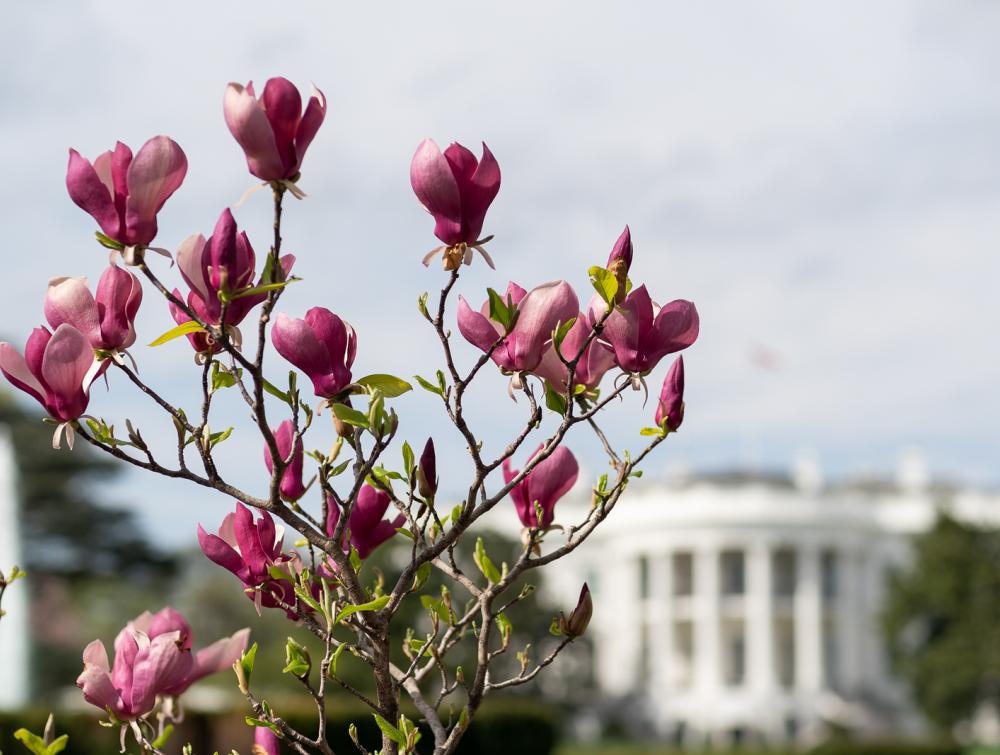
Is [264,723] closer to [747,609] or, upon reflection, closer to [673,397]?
[673,397]

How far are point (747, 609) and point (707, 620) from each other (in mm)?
1352

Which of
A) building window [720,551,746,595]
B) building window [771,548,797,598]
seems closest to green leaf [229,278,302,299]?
building window [720,551,746,595]

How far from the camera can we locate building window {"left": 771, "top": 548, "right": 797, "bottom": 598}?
2010 inches

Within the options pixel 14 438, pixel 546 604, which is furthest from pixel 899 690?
pixel 14 438

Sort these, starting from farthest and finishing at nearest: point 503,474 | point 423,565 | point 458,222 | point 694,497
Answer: point 694,497 < point 503,474 < point 423,565 < point 458,222

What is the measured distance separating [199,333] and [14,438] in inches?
1355

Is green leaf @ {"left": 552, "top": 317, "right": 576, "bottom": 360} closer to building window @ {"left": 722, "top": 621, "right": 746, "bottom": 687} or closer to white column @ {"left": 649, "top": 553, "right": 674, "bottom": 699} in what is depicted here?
white column @ {"left": 649, "top": 553, "right": 674, "bottom": 699}

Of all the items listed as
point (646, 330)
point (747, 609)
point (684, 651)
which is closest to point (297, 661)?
point (646, 330)

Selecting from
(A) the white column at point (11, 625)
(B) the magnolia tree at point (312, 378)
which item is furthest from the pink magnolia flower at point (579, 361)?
(A) the white column at point (11, 625)

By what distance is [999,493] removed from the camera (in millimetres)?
54562

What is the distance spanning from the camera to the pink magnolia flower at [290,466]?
6.84 feet

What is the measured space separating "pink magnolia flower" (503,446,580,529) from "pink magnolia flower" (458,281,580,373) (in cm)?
21

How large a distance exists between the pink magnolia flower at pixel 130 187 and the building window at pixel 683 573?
50.4 m

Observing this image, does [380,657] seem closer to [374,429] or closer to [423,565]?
[423,565]
